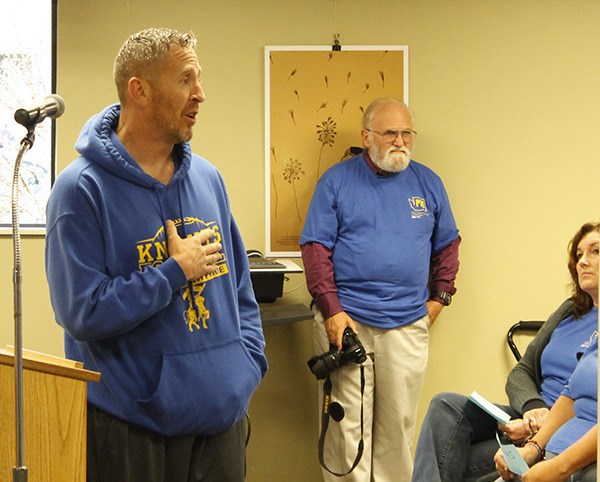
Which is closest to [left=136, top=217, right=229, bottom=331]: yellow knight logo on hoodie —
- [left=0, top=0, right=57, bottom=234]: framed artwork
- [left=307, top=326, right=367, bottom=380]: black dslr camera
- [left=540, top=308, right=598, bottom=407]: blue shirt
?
[left=540, top=308, right=598, bottom=407]: blue shirt

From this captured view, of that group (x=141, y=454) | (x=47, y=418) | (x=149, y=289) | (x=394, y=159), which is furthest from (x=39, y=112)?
(x=394, y=159)

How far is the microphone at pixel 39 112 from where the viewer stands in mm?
1959

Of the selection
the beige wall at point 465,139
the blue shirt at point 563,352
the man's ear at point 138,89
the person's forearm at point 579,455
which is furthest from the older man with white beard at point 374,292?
the man's ear at point 138,89

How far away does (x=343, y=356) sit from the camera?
385 centimetres

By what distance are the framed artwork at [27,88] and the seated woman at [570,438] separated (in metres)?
2.46

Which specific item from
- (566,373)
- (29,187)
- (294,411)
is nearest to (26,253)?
(29,187)

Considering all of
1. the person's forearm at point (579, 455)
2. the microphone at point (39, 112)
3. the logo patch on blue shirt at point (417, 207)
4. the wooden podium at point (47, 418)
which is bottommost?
the person's forearm at point (579, 455)

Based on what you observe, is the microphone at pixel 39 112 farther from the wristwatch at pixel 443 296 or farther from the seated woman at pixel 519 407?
the wristwatch at pixel 443 296

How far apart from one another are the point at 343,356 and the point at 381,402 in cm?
32

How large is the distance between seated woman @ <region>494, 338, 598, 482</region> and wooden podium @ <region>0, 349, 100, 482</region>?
4.30 feet

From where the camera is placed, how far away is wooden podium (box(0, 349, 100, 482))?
1896 millimetres

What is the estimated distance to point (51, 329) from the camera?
4.30 metres

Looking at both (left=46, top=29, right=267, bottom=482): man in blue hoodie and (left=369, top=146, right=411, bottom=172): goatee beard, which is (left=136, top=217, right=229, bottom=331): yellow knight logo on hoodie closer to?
(left=46, top=29, right=267, bottom=482): man in blue hoodie

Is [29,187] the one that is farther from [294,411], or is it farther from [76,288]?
[76,288]
